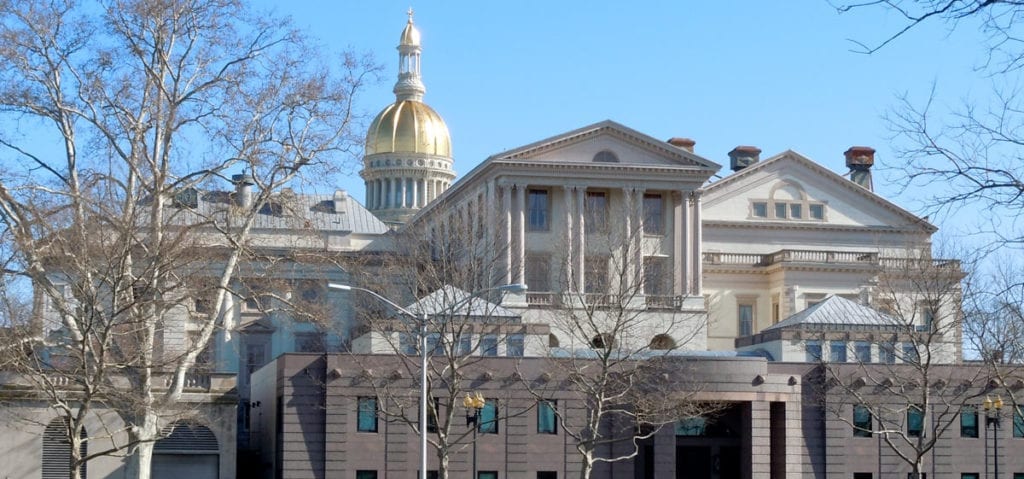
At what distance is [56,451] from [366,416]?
1299cm

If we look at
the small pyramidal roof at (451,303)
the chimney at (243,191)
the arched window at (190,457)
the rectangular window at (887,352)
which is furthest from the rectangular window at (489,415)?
the rectangular window at (887,352)

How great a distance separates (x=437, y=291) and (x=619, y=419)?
392 inches

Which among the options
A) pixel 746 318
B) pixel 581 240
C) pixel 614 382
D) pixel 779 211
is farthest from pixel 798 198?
pixel 614 382

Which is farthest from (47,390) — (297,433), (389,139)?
(389,139)

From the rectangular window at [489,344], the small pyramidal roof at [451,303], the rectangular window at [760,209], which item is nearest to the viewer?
the small pyramidal roof at [451,303]

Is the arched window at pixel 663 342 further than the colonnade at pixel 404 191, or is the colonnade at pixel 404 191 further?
the colonnade at pixel 404 191

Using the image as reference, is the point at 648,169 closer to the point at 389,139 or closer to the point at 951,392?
the point at 951,392

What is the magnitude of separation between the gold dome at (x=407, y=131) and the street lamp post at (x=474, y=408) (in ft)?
292

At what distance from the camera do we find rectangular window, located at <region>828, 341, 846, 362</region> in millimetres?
82000

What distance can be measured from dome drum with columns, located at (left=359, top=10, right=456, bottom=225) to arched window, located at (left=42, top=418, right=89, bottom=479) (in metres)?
89.1

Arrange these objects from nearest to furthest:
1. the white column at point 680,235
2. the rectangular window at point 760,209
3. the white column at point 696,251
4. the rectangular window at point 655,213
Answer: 1. the white column at point 680,235
2. the white column at point 696,251
3. the rectangular window at point 655,213
4. the rectangular window at point 760,209

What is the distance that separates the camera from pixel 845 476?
74625mm

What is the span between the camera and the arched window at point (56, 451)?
69438 mm

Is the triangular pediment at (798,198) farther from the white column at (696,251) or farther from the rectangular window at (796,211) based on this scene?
the white column at (696,251)
